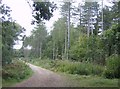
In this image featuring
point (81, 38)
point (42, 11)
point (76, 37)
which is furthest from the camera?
point (76, 37)

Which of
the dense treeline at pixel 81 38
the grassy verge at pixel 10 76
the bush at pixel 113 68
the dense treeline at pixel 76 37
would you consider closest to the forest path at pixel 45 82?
the grassy verge at pixel 10 76

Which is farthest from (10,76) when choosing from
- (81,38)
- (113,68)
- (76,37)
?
(76,37)

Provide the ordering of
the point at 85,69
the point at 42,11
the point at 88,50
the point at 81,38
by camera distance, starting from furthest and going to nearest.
→ the point at 81,38 < the point at 88,50 < the point at 85,69 < the point at 42,11

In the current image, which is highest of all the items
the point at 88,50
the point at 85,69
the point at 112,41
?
Answer: the point at 112,41

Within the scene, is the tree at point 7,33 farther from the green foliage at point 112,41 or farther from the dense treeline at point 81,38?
the green foliage at point 112,41

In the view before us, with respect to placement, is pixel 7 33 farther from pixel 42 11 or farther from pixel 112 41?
pixel 112 41

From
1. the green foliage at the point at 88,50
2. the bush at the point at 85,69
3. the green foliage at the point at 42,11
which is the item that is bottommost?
the bush at the point at 85,69

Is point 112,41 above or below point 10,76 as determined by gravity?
above

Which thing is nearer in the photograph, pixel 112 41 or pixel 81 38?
pixel 112 41

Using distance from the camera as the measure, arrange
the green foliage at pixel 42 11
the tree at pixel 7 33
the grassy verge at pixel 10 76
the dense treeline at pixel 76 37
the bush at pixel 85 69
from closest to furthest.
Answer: the green foliage at pixel 42 11
the grassy verge at pixel 10 76
the tree at pixel 7 33
the dense treeline at pixel 76 37
the bush at pixel 85 69

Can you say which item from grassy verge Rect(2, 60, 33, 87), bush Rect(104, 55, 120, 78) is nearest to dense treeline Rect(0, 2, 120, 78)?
bush Rect(104, 55, 120, 78)

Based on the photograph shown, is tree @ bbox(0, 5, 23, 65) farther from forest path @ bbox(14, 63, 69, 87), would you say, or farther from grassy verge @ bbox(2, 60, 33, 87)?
forest path @ bbox(14, 63, 69, 87)

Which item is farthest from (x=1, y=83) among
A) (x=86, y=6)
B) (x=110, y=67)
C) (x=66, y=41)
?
(x=86, y=6)

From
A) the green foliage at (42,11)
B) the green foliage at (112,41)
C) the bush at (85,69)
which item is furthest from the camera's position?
the bush at (85,69)
